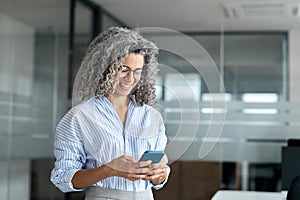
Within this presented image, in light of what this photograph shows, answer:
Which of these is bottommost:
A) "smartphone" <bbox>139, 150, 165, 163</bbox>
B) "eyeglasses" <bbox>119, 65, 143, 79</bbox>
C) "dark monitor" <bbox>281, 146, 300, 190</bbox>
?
"dark monitor" <bbox>281, 146, 300, 190</bbox>

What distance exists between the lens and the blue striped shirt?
1518 millimetres

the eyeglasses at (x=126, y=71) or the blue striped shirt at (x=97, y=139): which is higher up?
the eyeglasses at (x=126, y=71)

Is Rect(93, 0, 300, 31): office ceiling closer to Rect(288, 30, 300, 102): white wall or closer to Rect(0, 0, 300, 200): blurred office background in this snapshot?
Rect(0, 0, 300, 200): blurred office background

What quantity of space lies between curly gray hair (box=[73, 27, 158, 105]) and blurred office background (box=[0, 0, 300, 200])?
8.80ft


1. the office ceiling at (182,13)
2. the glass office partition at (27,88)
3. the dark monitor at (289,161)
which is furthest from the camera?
the office ceiling at (182,13)

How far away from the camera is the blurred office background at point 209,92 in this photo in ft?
14.6

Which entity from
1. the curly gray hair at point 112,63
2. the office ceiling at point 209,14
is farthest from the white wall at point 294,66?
the curly gray hair at point 112,63

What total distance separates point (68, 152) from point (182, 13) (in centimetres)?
346

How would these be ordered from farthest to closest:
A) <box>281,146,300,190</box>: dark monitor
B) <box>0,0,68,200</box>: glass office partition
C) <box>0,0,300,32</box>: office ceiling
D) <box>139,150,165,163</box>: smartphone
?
→ <box>0,0,300,32</box>: office ceiling, <box>0,0,68,200</box>: glass office partition, <box>281,146,300,190</box>: dark monitor, <box>139,150,165,163</box>: smartphone

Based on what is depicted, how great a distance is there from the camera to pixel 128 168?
1437 millimetres

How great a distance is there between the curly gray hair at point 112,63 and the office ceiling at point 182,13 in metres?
3.06

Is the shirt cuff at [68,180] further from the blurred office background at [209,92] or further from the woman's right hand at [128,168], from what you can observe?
the blurred office background at [209,92]

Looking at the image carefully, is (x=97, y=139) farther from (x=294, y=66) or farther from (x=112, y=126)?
(x=294, y=66)

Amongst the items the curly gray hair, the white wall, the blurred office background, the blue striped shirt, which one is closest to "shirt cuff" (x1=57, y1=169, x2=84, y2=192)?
the blue striped shirt
